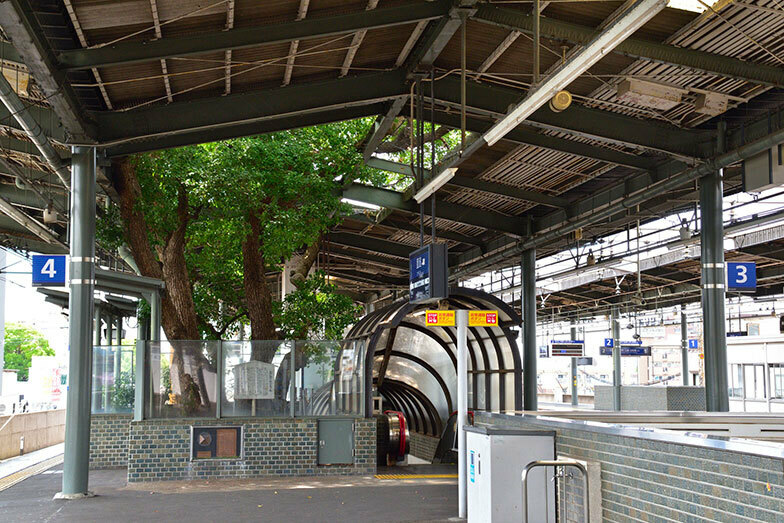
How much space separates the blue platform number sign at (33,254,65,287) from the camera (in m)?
13.9

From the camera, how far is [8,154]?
52.4ft

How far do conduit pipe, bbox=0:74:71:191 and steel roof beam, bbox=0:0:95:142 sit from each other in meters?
0.35

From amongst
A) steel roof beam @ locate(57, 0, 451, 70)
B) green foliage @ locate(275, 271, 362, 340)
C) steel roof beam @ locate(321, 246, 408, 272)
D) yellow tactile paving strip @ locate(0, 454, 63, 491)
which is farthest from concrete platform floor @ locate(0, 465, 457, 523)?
steel roof beam @ locate(321, 246, 408, 272)

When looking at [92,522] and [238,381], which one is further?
[238,381]

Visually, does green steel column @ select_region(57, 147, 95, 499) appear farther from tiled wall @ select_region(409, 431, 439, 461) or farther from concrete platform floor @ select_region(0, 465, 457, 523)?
tiled wall @ select_region(409, 431, 439, 461)

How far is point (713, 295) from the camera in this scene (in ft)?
42.7

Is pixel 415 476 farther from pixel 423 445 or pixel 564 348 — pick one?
pixel 564 348

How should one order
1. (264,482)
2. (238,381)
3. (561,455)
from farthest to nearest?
(238,381)
(264,482)
(561,455)

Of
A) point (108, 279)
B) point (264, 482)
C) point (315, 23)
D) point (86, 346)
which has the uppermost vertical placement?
point (315, 23)

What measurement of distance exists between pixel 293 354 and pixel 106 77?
6.45m

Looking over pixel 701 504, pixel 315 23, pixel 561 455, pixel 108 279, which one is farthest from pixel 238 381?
pixel 701 504

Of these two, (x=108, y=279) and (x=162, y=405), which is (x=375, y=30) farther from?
(x=162, y=405)

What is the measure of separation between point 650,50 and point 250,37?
528 cm

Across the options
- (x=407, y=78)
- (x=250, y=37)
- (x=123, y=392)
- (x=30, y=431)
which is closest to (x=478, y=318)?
(x=407, y=78)
